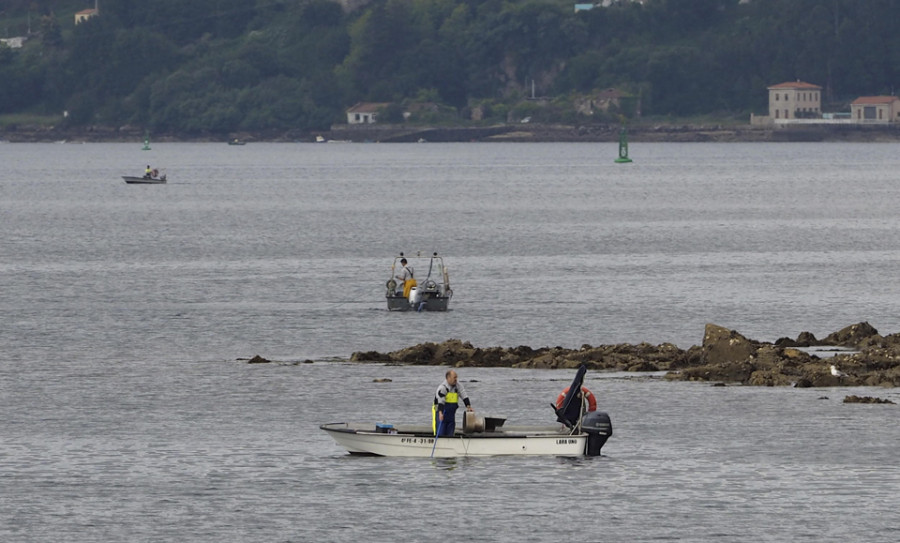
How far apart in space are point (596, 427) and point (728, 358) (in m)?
15.3

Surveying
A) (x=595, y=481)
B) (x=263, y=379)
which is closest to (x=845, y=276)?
(x=263, y=379)

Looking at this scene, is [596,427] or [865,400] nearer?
[596,427]

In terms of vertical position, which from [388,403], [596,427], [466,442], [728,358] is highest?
[596,427]

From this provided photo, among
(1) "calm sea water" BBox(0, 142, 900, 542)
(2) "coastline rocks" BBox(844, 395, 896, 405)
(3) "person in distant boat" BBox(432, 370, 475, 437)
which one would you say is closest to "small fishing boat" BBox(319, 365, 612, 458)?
(3) "person in distant boat" BBox(432, 370, 475, 437)

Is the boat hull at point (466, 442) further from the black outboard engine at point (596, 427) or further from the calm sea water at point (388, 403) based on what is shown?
the calm sea water at point (388, 403)

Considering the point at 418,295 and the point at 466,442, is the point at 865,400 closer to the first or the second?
the point at 466,442

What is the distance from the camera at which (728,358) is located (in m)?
61.2

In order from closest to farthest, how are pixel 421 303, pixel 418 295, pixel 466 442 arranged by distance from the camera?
pixel 466 442, pixel 418 295, pixel 421 303

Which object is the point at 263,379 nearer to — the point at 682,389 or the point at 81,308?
the point at 682,389

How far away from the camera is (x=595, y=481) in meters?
45.8

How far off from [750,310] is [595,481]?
39566 mm

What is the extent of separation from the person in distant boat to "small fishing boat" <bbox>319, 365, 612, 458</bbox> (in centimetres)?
34

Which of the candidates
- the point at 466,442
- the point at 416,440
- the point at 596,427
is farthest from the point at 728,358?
the point at 416,440

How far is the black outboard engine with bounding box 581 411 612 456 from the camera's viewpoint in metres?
47.0
